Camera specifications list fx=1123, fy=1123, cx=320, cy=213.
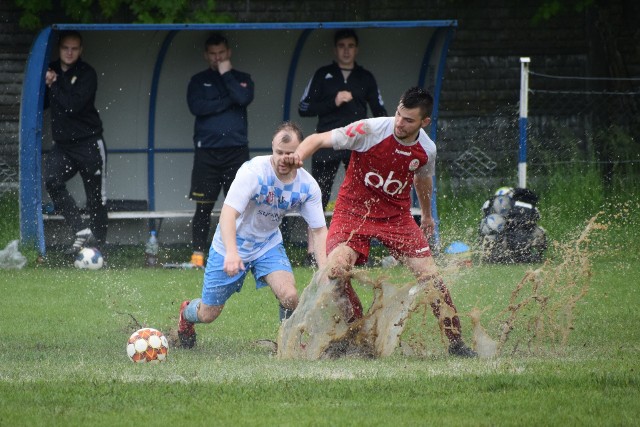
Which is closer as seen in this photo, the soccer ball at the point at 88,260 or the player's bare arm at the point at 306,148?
the player's bare arm at the point at 306,148

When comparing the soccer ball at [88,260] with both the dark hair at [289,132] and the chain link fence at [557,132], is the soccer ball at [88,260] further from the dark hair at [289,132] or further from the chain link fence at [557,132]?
the chain link fence at [557,132]

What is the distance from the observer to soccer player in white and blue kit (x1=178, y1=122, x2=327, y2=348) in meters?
7.59

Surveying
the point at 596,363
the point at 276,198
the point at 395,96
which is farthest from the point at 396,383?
the point at 395,96

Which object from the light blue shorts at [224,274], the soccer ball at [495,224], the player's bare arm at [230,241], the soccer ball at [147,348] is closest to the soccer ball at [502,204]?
the soccer ball at [495,224]

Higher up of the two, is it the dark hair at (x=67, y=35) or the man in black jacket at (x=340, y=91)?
the dark hair at (x=67, y=35)

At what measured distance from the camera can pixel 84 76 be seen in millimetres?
12609

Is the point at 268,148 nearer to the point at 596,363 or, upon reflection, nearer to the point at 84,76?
the point at 84,76

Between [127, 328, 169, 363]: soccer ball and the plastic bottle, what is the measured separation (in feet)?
17.4

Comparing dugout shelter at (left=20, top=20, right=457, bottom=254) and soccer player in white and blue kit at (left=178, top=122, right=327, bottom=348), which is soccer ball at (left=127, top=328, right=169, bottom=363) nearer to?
soccer player in white and blue kit at (left=178, top=122, right=327, bottom=348)

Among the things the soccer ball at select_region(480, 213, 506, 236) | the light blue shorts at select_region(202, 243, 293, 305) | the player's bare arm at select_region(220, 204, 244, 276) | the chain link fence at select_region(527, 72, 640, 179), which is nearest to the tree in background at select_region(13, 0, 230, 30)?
the chain link fence at select_region(527, 72, 640, 179)

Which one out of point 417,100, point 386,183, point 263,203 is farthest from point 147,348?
point 417,100

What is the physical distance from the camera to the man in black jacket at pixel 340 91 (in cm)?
1272

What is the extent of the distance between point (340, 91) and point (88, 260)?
11.1 feet

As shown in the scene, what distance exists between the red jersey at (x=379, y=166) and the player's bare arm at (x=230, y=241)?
2.77 feet
